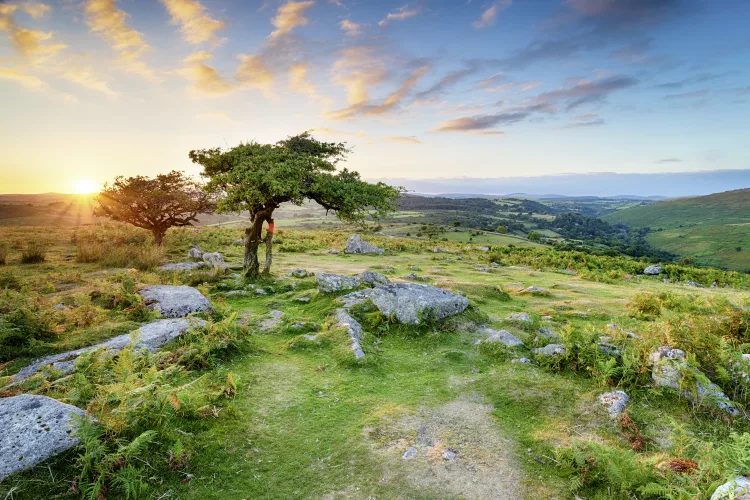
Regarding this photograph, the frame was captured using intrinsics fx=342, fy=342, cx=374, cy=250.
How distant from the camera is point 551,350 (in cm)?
1036

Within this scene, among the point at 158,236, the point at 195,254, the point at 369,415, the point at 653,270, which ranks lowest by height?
the point at 653,270

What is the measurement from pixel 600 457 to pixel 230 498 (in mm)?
6103

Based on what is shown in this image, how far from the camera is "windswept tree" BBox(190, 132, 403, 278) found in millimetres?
17922

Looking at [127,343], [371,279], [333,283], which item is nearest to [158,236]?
[333,283]

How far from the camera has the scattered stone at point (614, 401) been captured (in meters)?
7.66

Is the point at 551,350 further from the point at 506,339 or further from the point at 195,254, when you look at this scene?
the point at 195,254

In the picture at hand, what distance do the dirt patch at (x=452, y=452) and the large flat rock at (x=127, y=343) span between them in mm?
6368

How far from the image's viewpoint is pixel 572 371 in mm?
9547

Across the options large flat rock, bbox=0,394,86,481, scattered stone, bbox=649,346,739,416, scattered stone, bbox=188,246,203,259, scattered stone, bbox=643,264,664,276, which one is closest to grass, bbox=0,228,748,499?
large flat rock, bbox=0,394,86,481

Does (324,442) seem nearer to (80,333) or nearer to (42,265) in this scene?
(80,333)

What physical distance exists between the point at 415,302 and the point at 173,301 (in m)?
9.41

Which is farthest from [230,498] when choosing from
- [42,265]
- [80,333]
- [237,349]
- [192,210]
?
[192,210]

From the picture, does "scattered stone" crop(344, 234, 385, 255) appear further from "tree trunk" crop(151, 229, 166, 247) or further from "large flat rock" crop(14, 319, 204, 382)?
"large flat rock" crop(14, 319, 204, 382)

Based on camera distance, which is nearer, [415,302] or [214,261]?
[415,302]
